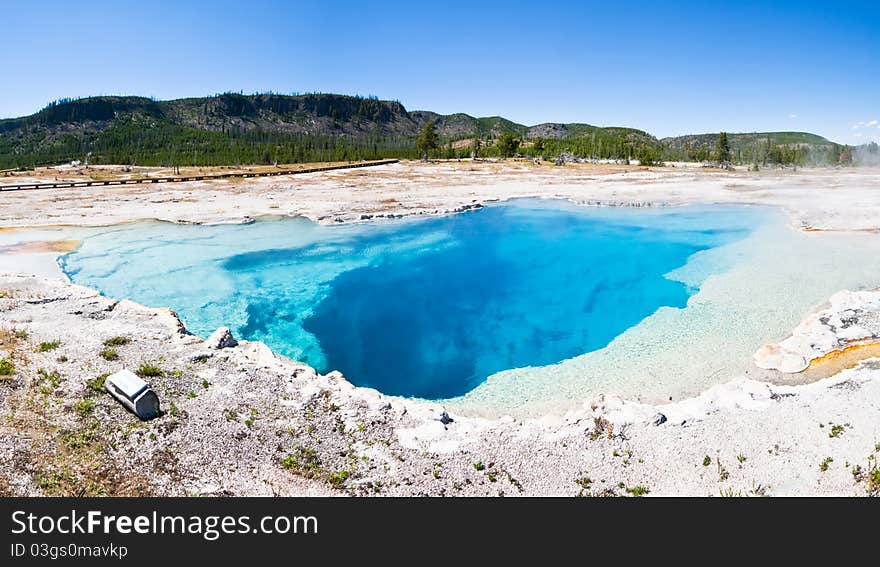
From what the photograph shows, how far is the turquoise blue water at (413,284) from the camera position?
779 inches

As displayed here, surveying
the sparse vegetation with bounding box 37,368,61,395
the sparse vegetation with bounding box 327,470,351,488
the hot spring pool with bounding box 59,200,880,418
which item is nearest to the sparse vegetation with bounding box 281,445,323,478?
the sparse vegetation with bounding box 327,470,351,488

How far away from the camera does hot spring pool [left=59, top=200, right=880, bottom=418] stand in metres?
18.3

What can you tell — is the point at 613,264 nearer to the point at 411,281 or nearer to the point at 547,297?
the point at 547,297

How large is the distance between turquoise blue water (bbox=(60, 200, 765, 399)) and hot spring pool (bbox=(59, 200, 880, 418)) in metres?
0.11

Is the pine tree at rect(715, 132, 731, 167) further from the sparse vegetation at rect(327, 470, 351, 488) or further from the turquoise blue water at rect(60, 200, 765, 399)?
the sparse vegetation at rect(327, 470, 351, 488)

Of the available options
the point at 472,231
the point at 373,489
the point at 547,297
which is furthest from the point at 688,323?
the point at 472,231

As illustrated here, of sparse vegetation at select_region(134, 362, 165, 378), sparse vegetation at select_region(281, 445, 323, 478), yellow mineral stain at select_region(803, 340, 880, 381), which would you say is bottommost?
Answer: sparse vegetation at select_region(281, 445, 323, 478)

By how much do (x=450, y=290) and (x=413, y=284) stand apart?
247 cm

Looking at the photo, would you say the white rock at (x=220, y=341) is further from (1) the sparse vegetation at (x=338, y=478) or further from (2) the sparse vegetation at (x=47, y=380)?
(1) the sparse vegetation at (x=338, y=478)

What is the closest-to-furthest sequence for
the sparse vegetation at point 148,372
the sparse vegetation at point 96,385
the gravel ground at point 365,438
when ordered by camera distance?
1. the gravel ground at point 365,438
2. the sparse vegetation at point 96,385
3. the sparse vegetation at point 148,372

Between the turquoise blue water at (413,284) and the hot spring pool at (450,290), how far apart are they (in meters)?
0.11

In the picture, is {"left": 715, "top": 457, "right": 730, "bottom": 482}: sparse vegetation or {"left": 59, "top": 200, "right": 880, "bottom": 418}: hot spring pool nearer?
{"left": 715, "top": 457, "right": 730, "bottom": 482}: sparse vegetation

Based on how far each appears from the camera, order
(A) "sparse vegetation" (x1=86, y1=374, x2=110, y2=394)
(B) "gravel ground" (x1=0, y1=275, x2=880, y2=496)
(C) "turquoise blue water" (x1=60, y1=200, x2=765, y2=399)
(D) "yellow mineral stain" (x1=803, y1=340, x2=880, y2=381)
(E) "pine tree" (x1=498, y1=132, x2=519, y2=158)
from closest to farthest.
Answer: (B) "gravel ground" (x1=0, y1=275, x2=880, y2=496)
(A) "sparse vegetation" (x1=86, y1=374, x2=110, y2=394)
(D) "yellow mineral stain" (x1=803, y1=340, x2=880, y2=381)
(C) "turquoise blue water" (x1=60, y1=200, x2=765, y2=399)
(E) "pine tree" (x1=498, y1=132, x2=519, y2=158)

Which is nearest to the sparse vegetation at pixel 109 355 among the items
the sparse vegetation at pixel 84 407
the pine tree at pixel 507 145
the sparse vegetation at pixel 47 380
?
the sparse vegetation at pixel 47 380
